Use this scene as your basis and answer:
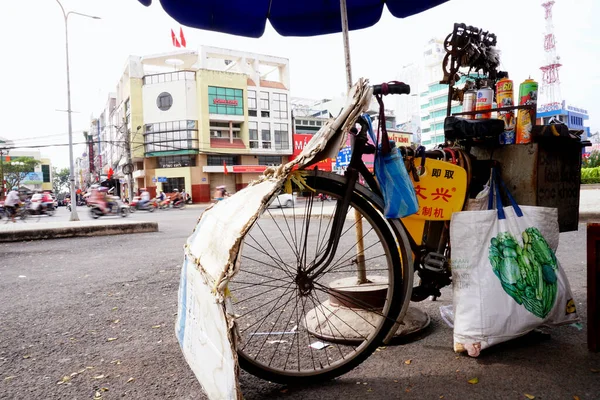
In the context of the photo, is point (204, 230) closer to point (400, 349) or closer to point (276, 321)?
point (276, 321)

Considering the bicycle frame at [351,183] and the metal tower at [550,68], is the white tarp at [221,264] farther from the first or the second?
the metal tower at [550,68]

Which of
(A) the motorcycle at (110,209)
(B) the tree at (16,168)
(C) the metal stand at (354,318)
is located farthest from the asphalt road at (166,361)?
(B) the tree at (16,168)

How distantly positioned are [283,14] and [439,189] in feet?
7.98

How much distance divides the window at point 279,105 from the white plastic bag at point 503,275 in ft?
131

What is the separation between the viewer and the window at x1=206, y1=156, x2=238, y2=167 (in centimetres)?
3706

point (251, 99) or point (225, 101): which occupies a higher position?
point (251, 99)

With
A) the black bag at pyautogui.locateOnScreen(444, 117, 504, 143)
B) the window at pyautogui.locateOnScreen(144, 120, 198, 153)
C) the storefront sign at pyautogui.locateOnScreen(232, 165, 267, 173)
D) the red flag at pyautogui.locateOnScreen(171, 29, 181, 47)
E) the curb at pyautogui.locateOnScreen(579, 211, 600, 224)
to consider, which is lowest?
the curb at pyautogui.locateOnScreen(579, 211, 600, 224)

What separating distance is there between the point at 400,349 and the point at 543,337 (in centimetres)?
82

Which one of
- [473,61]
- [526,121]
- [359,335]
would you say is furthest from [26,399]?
[473,61]

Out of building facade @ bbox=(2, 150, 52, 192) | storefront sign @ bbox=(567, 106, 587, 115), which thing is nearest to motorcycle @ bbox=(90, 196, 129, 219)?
building facade @ bbox=(2, 150, 52, 192)

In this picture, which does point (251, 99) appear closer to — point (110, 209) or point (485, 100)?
point (110, 209)

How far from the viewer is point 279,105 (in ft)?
135

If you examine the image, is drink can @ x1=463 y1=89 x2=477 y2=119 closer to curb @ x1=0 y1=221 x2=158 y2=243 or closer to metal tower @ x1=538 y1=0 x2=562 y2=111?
curb @ x1=0 y1=221 x2=158 y2=243

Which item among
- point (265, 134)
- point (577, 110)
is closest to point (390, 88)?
point (265, 134)
